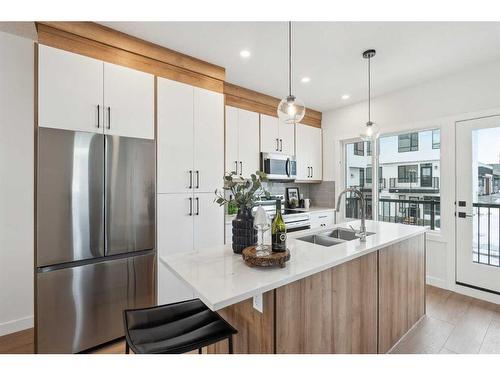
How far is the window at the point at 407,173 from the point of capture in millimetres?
3615

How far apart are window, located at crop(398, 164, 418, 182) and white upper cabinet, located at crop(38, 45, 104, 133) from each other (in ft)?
12.6

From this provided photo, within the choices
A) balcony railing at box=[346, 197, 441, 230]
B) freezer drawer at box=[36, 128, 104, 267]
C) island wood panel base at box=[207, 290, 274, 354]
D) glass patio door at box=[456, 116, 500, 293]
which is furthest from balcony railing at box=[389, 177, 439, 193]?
freezer drawer at box=[36, 128, 104, 267]

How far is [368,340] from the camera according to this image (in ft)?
5.87

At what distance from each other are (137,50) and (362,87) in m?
2.85

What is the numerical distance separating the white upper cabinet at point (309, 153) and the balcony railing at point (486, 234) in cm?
222

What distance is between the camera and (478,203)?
2945 mm

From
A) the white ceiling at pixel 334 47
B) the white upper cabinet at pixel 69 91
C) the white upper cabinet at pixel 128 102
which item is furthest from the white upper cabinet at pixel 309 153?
the white upper cabinet at pixel 69 91

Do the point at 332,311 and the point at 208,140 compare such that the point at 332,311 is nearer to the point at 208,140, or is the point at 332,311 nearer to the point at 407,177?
the point at 208,140

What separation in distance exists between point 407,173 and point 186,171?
313 centimetres

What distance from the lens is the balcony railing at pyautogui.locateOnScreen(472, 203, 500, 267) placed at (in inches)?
112

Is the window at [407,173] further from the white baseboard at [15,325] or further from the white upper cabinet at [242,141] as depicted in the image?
the white baseboard at [15,325]
